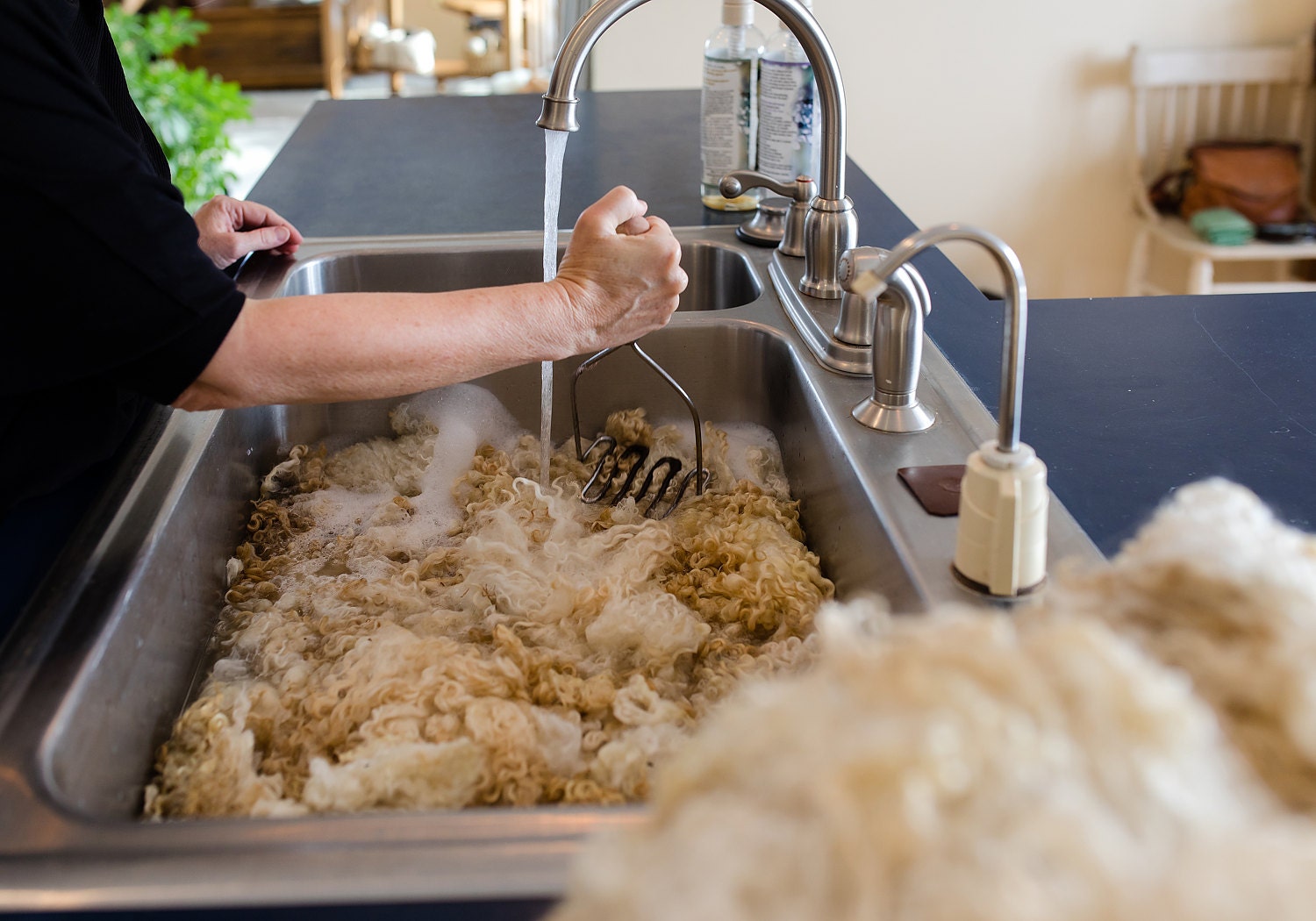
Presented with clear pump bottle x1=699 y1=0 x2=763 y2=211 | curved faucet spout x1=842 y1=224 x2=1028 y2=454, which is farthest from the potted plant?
curved faucet spout x1=842 y1=224 x2=1028 y2=454

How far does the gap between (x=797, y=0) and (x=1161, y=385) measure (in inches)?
20.0

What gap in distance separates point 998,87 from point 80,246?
9.76 ft

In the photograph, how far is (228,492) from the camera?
1060 mm

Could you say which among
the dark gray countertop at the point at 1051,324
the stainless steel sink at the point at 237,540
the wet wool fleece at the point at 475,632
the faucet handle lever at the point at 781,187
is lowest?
the wet wool fleece at the point at 475,632

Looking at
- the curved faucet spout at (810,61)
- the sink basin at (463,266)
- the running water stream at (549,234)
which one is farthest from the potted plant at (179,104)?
the curved faucet spout at (810,61)

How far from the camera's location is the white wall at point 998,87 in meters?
3.10

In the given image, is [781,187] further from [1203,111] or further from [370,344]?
[1203,111]

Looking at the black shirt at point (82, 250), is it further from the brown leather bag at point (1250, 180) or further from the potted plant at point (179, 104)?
the brown leather bag at point (1250, 180)

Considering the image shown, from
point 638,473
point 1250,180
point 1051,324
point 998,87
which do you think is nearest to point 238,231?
point 638,473

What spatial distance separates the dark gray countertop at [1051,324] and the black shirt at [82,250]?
0.65 meters

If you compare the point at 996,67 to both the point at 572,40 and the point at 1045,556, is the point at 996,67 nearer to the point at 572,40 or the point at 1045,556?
the point at 572,40

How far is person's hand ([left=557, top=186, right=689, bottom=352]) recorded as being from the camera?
999 mm

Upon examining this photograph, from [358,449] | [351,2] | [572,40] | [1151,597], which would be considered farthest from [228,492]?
[351,2]

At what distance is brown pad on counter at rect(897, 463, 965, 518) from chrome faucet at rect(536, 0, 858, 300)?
39 cm
